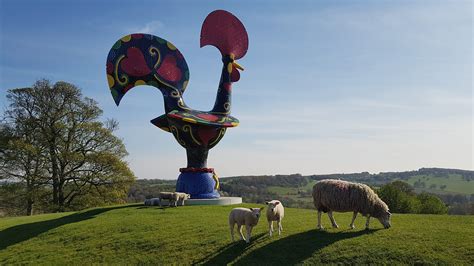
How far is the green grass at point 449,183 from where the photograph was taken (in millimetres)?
93062

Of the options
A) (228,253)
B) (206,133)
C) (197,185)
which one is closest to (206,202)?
(197,185)

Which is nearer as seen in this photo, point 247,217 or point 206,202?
point 247,217

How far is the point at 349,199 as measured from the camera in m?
13.0

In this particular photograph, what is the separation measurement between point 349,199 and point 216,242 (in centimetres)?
487

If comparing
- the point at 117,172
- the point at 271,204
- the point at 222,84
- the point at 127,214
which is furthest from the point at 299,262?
the point at 117,172

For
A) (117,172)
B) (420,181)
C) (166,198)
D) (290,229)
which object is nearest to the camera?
(290,229)

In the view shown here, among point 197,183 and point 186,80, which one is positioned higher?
point 186,80

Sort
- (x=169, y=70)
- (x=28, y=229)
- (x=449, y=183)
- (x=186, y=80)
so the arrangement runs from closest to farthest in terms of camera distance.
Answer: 1. (x=28, y=229)
2. (x=169, y=70)
3. (x=186, y=80)
4. (x=449, y=183)

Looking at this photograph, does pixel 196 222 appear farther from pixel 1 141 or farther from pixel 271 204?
pixel 1 141

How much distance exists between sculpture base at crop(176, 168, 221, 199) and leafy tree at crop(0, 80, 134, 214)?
10321 mm

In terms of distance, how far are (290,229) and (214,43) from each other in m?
16.2

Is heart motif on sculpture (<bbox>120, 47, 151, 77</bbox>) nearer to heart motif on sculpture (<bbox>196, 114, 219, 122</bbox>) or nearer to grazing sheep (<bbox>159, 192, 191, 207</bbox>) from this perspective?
heart motif on sculpture (<bbox>196, 114, 219, 122</bbox>)

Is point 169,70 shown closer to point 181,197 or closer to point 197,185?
point 197,185

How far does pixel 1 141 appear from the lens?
31.6m
